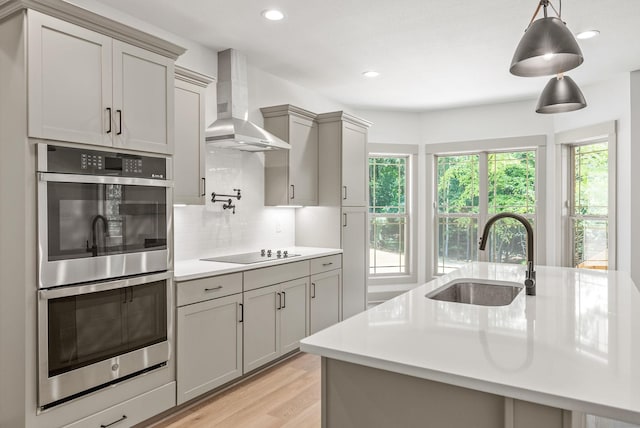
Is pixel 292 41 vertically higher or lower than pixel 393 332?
higher

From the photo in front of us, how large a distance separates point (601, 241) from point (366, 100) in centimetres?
320

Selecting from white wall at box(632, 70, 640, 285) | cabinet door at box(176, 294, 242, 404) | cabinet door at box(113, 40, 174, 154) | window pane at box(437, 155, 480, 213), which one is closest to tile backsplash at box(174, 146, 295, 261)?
cabinet door at box(176, 294, 242, 404)

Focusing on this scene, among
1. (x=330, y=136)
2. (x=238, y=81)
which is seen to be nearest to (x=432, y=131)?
(x=330, y=136)

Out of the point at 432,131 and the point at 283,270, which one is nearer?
the point at 283,270

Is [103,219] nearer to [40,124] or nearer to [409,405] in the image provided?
[40,124]

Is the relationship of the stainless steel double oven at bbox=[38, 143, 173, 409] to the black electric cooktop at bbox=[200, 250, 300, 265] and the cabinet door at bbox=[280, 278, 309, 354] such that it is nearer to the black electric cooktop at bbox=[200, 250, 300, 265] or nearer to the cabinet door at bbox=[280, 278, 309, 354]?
the black electric cooktop at bbox=[200, 250, 300, 265]

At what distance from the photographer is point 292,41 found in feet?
11.6

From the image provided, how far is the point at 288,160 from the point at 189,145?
1268 mm

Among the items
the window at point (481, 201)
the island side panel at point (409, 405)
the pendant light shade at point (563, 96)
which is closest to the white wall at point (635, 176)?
the window at point (481, 201)

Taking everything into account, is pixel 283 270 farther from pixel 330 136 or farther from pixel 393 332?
pixel 393 332

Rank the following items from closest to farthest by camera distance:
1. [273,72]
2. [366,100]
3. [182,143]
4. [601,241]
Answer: [182,143]
[273,72]
[601,241]
[366,100]

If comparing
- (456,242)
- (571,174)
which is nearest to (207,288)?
(456,242)

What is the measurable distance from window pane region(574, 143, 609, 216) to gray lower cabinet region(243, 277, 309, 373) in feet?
11.3

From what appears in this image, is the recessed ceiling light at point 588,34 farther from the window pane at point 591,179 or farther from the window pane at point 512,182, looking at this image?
the window pane at point 512,182
